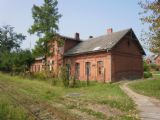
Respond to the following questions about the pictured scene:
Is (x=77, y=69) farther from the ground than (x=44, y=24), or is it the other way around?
(x=44, y=24)

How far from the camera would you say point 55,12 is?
40.4 meters

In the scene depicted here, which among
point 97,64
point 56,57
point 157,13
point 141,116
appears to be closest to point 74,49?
point 56,57

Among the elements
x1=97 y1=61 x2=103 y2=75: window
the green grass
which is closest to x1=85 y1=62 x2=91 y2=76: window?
x1=97 y1=61 x2=103 y2=75: window

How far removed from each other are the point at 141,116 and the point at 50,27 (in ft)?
98.8

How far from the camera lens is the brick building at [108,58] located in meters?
32.2

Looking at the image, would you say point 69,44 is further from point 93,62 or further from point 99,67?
point 99,67

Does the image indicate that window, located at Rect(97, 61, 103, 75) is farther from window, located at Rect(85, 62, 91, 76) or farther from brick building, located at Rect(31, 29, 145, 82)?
window, located at Rect(85, 62, 91, 76)

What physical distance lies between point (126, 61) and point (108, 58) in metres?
3.49

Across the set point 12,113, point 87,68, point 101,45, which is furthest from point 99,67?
point 12,113

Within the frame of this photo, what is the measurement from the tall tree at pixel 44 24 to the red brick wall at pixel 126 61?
10755 mm

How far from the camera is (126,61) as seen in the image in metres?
34.5

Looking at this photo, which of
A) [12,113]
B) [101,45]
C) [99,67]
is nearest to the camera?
[12,113]

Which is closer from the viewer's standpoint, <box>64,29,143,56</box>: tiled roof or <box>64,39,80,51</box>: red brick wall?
<box>64,29,143,56</box>: tiled roof

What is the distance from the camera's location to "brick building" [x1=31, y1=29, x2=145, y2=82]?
32.2m
